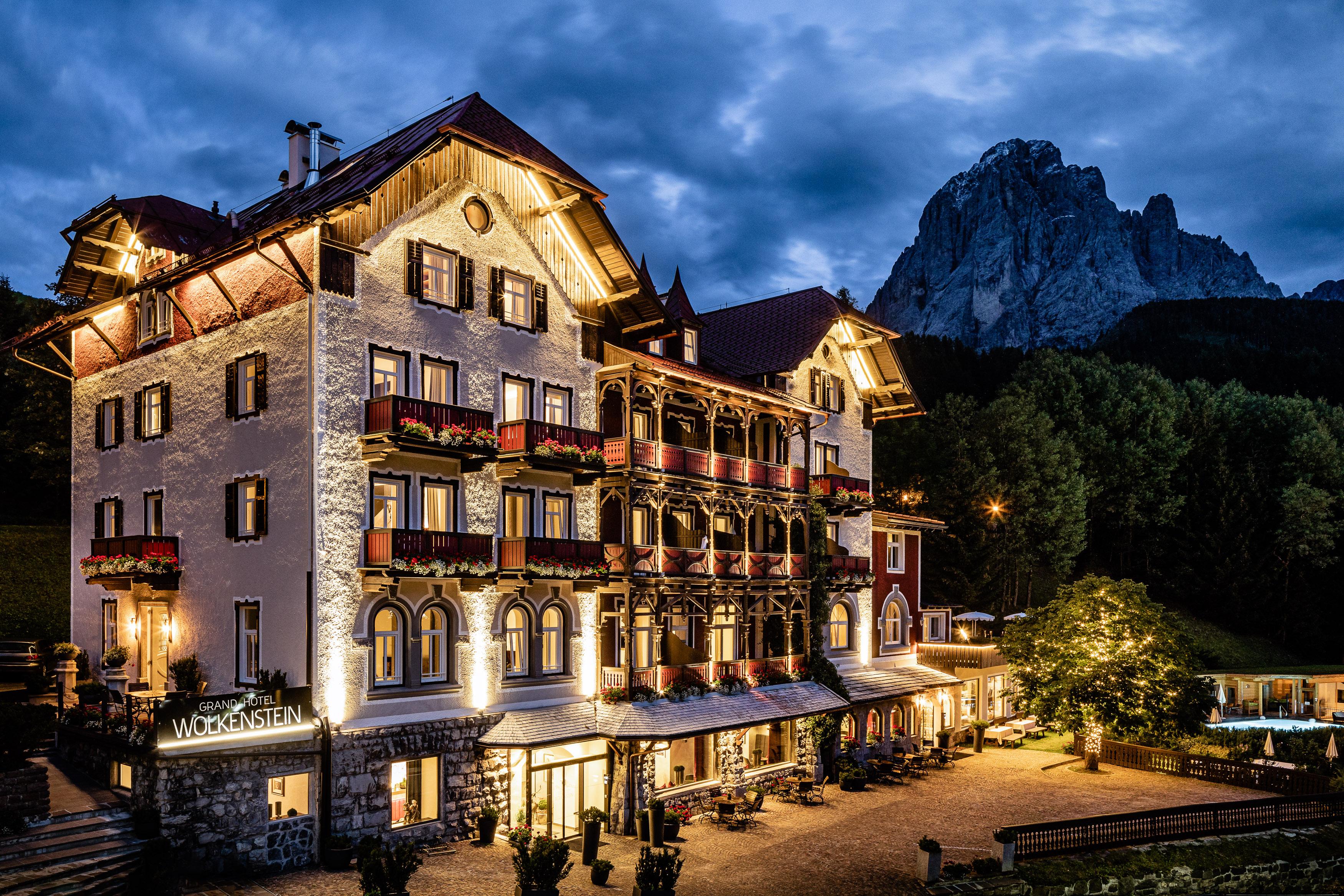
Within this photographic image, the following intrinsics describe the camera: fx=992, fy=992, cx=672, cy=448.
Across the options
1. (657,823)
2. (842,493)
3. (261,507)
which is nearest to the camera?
(261,507)

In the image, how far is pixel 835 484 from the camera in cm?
3972

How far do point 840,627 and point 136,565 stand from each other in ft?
86.5

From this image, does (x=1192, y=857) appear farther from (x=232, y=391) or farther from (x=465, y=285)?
(x=232, y=391)

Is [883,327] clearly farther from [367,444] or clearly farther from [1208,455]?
[1208,455]

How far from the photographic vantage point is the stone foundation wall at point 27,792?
21.0 metres

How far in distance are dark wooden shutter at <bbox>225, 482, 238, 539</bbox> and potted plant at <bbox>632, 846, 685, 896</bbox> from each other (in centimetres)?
1396

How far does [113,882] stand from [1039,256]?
17506 centimetres

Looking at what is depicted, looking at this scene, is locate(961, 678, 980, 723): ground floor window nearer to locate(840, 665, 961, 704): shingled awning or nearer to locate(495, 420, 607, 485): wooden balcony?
locate(840, 665, 961, 704): shingled awning

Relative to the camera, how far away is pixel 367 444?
2505 cm

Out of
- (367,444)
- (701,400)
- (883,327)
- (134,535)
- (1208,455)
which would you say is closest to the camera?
(367,444)

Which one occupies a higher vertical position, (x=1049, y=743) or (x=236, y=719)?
(x=236, y=719)

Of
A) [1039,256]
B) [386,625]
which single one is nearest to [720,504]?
[386,625]

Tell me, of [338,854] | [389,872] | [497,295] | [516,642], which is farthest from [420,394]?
[389,872]

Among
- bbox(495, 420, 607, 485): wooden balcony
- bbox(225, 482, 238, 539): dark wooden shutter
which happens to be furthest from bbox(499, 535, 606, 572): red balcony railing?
bbox(225, 482, 238, 539): dark wooden shutter
